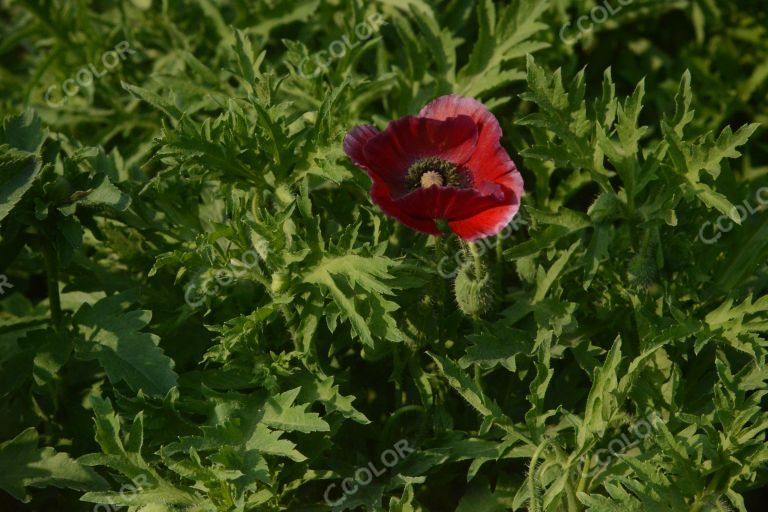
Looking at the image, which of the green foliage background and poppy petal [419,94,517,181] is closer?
the green foliage background

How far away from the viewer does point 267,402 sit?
296 cm

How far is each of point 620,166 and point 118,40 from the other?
2295mm

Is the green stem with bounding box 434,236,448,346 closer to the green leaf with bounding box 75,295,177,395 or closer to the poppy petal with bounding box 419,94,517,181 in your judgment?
the poppy petal with bounding box 419,94,517,181

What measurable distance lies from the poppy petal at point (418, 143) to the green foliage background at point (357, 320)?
0.51 feet

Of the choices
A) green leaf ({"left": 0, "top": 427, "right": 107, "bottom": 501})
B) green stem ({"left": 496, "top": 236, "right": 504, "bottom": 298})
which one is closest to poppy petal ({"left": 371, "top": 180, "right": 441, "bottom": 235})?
green stem ({"left": 496, "top": 236, "right": 504, "bottom": 298})

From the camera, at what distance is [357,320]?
287cm

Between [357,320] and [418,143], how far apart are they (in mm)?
616

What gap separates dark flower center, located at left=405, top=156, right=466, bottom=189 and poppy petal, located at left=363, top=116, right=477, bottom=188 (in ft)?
0.04

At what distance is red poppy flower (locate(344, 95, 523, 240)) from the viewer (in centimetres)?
282

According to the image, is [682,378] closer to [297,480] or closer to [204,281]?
[297,480]

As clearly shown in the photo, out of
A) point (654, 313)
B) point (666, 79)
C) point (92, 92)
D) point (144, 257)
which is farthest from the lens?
point (666, 79)

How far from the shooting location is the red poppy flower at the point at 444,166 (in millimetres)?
2822

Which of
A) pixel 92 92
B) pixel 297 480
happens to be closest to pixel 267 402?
pixel 297 480

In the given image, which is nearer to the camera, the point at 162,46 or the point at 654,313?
the point at 654,313
